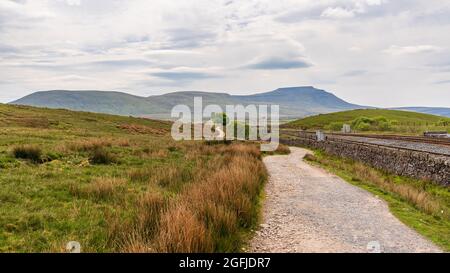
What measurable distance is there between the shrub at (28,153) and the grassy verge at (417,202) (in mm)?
14913

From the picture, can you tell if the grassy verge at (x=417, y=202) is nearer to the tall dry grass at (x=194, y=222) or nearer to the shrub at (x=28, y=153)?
the tall dry grass at (x=194, y=222)

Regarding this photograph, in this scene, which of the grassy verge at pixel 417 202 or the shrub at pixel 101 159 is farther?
the shrub at pixel 101 159

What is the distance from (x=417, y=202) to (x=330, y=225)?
4.84 meters

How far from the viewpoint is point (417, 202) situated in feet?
39.7

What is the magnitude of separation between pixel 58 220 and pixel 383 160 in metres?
19.3

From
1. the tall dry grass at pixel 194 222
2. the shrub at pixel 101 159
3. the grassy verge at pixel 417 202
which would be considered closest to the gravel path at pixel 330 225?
the grassy verge at pixel 417 202

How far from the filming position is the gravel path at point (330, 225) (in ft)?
24.4

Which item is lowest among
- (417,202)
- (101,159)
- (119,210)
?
(417,202)

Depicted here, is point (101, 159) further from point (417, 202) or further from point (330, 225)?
point (417, 202)

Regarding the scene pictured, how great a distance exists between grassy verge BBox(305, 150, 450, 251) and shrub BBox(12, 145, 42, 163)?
14913 mm

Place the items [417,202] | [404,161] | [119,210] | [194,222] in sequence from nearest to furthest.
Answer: [194,222]
[119,210]
[417,202]
[404,161]

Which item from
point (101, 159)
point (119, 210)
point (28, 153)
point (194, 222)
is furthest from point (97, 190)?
point (28, 153)

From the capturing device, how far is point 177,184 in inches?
519
